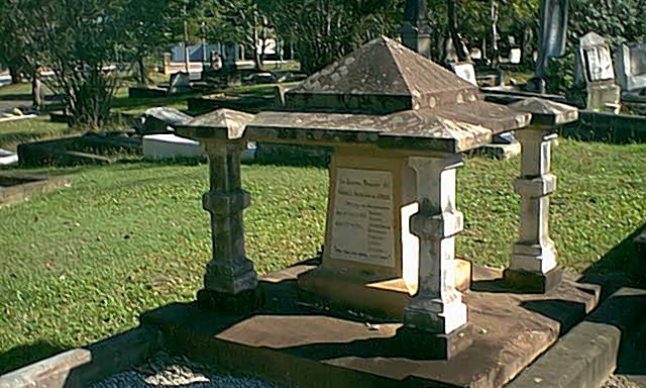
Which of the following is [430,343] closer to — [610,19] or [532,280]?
[532,280]

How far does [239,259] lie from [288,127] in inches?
36.3

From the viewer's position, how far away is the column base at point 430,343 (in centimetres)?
431

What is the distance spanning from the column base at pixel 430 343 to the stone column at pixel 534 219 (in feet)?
3.44

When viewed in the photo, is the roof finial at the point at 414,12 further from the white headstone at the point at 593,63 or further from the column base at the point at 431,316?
the column base at the point at 431,316

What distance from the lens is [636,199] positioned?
8.74 meters

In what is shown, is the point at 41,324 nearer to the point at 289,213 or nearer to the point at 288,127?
the point at 288,127

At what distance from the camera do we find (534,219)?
534 cm

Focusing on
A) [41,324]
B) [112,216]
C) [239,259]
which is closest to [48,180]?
[112,216]

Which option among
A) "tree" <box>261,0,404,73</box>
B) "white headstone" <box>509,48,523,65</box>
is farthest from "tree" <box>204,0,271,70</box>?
"white headstone" <box>509,48,523,65</box>

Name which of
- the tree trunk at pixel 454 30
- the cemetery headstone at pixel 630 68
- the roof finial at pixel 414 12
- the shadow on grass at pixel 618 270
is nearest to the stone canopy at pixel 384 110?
the shadow on grass at pixel 618 270

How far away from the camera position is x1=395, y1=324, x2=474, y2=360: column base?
14.1ft

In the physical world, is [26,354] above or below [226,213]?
below

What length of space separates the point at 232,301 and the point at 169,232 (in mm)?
3340

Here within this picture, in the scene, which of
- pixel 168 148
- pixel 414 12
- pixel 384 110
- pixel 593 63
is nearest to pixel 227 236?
pixel 384 110
